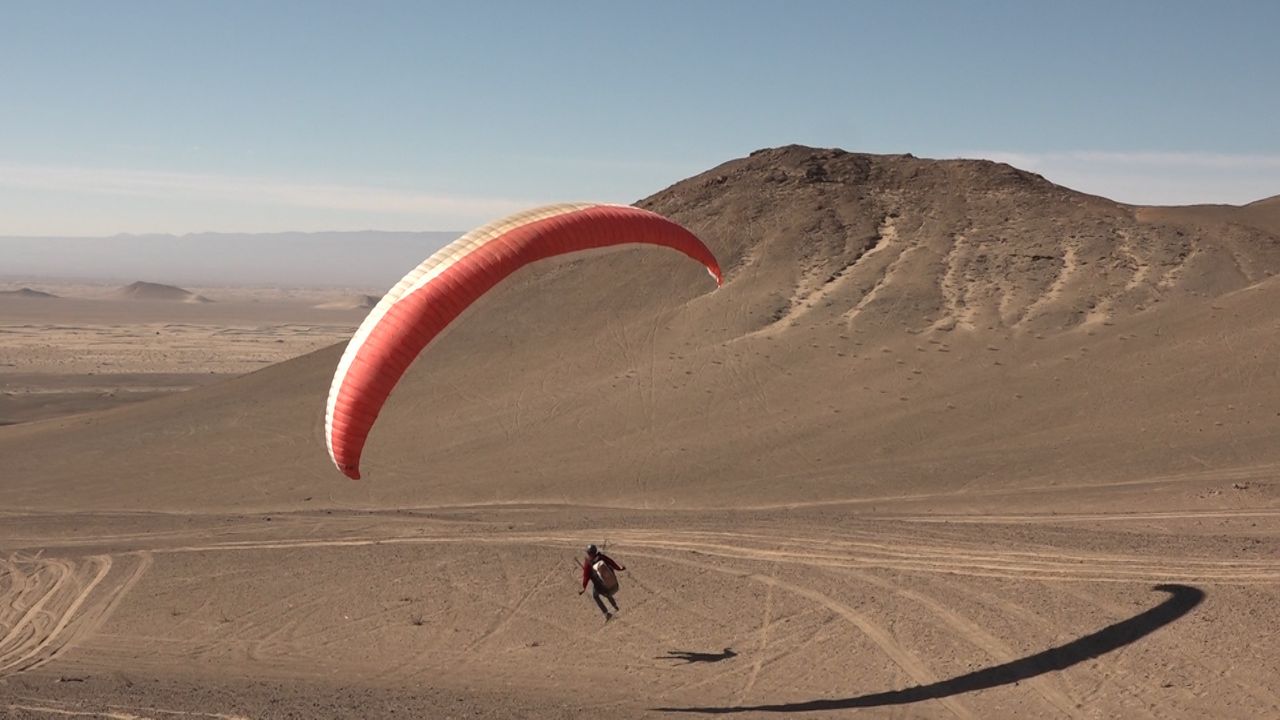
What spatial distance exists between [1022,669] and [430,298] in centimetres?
810

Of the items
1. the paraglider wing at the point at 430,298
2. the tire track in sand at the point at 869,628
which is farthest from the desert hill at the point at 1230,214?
the paraglider wing at the point at 430,298

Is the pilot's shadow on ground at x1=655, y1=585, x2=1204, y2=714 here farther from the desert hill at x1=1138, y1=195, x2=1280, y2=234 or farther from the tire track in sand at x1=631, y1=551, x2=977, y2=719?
the desert hill at x1=1138, y1=195, x2=1280, y2=234

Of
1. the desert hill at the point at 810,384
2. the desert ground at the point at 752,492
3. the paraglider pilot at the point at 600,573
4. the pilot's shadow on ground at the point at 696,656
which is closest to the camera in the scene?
the desert ground at the point at 752,492

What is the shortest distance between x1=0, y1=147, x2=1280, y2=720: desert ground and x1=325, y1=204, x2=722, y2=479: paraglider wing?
1.95 ft

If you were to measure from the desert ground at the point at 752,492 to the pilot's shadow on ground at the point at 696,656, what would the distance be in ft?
0.24

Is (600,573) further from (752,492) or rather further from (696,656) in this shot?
(752,492)

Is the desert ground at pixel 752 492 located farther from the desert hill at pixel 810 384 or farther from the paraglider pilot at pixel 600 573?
the paraglider pilot at pixel 600 573

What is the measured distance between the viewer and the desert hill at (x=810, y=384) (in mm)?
28422

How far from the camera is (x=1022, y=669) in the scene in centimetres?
1253

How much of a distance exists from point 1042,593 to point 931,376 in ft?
66.6

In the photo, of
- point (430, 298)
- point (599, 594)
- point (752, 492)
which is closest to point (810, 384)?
point (752, 492)

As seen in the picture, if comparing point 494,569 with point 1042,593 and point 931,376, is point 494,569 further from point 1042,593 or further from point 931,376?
point 931,376

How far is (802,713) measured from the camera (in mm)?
11789

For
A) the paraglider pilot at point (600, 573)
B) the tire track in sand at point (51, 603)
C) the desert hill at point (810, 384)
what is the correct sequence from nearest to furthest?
the paraglider pilot at point (600, 573) < the tire track in sand at point (51, 603) < the desert hill at point (810, 384)
